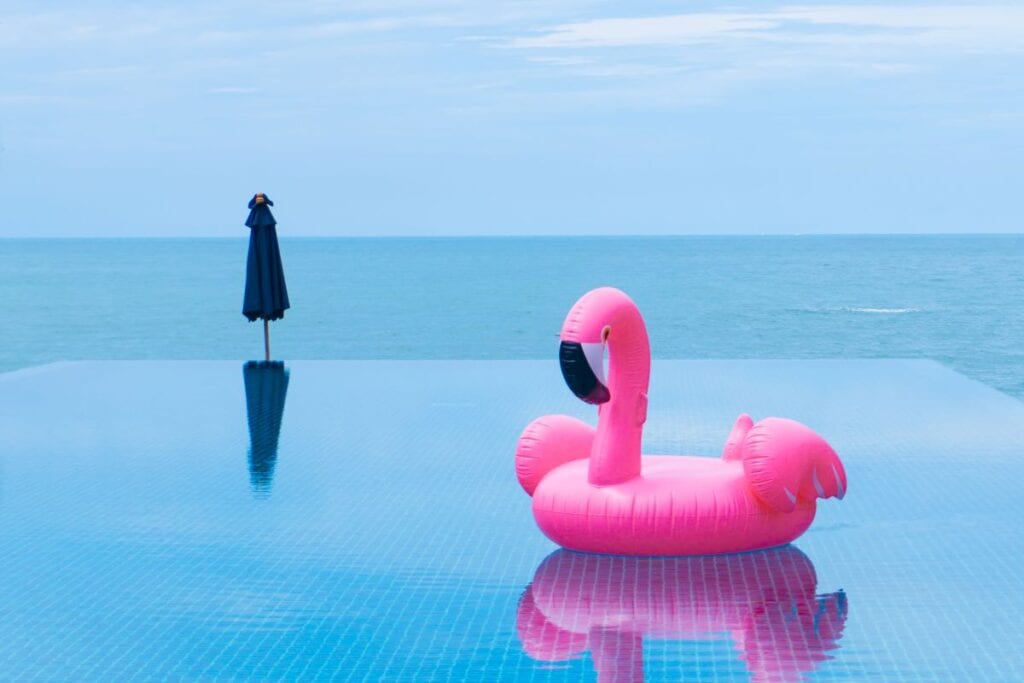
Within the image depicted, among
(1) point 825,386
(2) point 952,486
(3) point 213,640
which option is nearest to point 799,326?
(1) point 825,386

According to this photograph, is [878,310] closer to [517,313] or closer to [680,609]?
[517,313]

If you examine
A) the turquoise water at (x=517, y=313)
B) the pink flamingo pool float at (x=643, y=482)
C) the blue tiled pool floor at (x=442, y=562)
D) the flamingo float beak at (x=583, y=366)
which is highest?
the flamingo float beak at (x=583, y=366)

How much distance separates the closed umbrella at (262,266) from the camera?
1213cm

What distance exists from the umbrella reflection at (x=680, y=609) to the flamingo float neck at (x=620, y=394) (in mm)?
410

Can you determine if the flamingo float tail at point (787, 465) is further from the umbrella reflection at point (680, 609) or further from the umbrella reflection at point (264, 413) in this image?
the umbrella reflection at point (264, 413)

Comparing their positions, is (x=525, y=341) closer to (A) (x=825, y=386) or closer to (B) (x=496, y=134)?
(B) (x=496, y=134)

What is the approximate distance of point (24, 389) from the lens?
11.7 m

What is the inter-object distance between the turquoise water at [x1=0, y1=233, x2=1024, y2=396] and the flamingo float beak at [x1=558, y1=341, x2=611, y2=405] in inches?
1209

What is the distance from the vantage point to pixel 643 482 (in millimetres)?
5930

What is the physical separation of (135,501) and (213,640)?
2.44 metres

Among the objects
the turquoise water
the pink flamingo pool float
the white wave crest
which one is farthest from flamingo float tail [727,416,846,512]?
the white wave crest

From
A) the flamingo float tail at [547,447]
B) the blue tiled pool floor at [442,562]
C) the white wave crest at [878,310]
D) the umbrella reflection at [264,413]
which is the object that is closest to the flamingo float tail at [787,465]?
the blue tiled pool floor at [442,562]

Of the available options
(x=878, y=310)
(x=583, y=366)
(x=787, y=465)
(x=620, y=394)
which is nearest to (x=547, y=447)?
(x=620, y=394)

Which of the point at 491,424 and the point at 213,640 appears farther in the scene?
the point at 491,424
